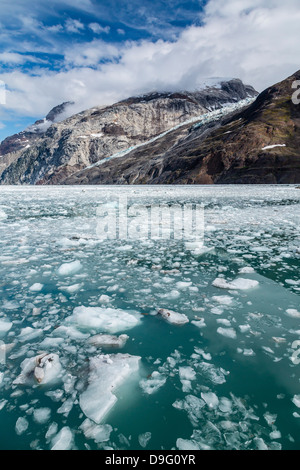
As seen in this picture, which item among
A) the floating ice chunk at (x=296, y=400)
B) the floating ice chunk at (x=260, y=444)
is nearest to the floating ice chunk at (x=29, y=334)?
the floating ice chunk at (x=260, y=444)

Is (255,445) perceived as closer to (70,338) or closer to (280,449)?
(280,449)

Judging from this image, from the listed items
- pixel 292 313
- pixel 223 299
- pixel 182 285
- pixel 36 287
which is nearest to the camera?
pixel 292 313

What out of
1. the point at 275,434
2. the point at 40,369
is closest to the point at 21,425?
the point at 40,369

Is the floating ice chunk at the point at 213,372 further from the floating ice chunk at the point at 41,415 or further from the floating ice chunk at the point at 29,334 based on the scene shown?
the floating ice chunk at the point at 29,334

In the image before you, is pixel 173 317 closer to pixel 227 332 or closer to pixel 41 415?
pixel 227 332

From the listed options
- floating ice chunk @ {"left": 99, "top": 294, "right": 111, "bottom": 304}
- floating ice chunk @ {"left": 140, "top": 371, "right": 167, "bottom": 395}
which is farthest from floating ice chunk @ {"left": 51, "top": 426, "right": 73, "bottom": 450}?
floating ice chunk @ {"left": 99, "top": 294, "right": 111, "bottom": 304}

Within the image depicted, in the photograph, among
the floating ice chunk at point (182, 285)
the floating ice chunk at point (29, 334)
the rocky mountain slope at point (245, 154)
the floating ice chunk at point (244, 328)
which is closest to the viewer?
the floating ice chunk at point (29, 334)
